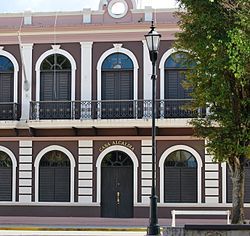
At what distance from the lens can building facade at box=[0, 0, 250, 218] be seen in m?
25.9

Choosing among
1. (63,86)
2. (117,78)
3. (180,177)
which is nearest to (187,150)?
(180,177)

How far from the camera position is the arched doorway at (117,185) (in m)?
26.2

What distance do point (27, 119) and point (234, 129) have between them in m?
12.6

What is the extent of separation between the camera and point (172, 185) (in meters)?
26.0

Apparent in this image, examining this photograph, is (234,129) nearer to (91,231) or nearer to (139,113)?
(91,231)

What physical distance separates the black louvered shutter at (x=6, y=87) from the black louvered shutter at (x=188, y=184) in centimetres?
811

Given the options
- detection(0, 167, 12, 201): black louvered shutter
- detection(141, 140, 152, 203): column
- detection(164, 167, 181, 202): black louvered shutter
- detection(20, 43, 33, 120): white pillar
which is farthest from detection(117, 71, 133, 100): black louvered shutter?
detection(0, 167, 12, 201): black louvered shutter

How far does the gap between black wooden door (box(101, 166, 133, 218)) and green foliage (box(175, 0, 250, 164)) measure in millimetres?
10242

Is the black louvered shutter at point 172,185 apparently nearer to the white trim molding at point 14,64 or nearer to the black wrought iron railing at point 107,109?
the black wrought iron railing at point 107,109

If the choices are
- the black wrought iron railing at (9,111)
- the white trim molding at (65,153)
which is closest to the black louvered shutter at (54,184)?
the white trim molding at (65,153)

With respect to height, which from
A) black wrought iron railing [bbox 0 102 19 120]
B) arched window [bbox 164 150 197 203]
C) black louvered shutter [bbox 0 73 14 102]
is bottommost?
arched window [bbox 164 150 197 203]

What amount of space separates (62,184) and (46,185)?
68 cm

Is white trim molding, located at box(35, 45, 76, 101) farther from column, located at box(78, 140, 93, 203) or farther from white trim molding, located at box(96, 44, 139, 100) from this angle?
column, located at box(78, 140, 93, 203)

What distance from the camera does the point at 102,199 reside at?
2631cm
